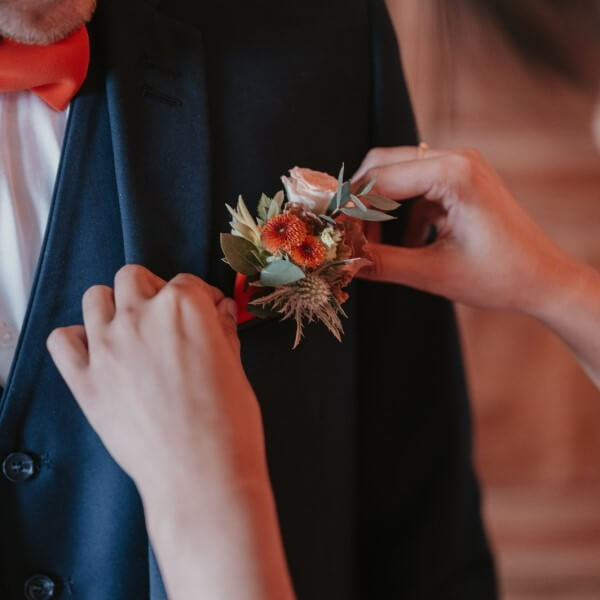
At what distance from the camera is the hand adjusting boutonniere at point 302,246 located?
0.64 m

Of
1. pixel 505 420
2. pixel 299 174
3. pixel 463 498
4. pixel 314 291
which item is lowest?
pixel 505 420

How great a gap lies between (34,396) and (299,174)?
1.20 feet

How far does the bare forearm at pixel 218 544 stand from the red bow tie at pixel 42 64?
1.41ft

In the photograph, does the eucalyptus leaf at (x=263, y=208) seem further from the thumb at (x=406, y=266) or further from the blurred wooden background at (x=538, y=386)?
the blurred wooden background at (x=538, y=386)

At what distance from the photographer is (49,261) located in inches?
28.1

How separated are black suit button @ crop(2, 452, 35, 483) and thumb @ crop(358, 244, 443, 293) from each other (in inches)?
16.6

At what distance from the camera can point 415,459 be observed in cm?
106

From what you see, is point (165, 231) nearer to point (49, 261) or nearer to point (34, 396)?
point (49, 261)

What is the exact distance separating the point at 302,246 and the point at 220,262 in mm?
159

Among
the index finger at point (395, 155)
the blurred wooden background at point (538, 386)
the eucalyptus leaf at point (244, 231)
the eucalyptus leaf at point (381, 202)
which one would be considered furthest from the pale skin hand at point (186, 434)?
the blurred wooden background at point (538, 386)

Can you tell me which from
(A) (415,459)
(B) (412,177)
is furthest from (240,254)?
(A) (415,459)

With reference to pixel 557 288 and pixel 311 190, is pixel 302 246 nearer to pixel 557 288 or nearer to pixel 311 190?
pixel 311 190

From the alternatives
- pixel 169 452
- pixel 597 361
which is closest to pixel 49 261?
pixel 169 452

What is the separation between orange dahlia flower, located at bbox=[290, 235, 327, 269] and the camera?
25.0 inches
